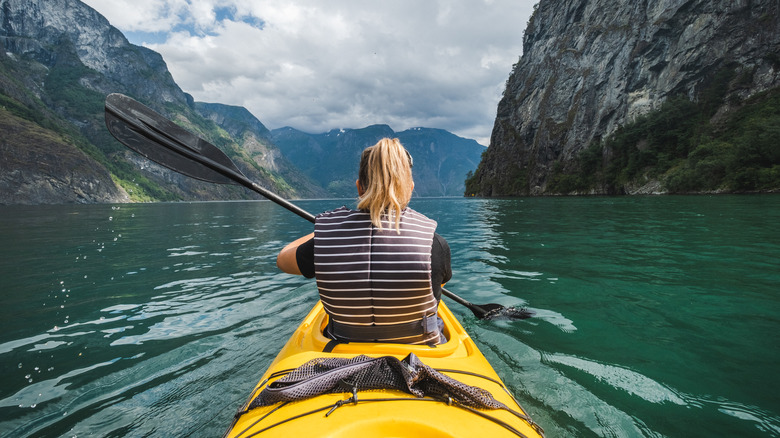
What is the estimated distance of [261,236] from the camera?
16.6 m

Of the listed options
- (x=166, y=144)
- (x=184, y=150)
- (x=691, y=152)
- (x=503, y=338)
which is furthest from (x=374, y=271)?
(x=691, y=152)

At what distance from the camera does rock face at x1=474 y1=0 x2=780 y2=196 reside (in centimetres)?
4231

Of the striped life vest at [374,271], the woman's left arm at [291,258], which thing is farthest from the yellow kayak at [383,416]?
the woman's left arm at [291,258]

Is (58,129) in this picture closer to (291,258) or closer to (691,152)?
(291,258)

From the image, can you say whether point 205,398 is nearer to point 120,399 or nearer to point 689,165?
point 120,399

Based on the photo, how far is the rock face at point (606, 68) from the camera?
42.3 metres

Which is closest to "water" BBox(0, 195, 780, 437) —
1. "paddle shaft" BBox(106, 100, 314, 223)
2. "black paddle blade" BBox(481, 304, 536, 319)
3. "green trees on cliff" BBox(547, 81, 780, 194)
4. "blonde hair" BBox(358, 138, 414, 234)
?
"black paddle blade" BBox(481, 304, 536, 319)

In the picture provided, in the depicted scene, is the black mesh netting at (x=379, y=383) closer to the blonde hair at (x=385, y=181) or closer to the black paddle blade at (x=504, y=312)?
the blonde hair at (x=385, y=181)

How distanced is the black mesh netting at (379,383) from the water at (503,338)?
1.72 m

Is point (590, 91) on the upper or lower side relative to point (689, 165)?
upper

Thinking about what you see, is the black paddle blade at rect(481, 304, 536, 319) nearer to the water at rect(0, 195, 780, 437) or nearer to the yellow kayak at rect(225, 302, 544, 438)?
the water at rect(0, 195, 780, 437)

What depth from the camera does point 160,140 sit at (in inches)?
169

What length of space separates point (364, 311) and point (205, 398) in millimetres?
2294

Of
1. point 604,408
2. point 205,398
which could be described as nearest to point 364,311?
point 205,398
